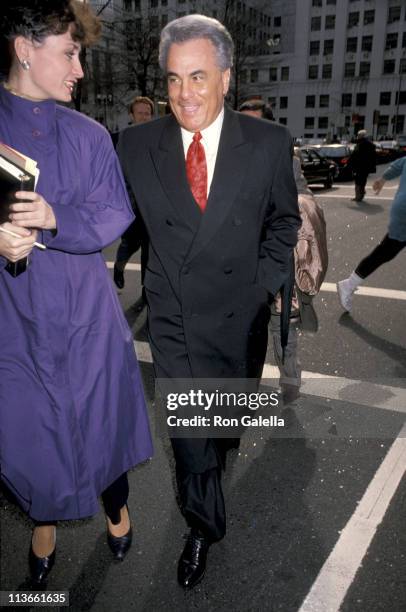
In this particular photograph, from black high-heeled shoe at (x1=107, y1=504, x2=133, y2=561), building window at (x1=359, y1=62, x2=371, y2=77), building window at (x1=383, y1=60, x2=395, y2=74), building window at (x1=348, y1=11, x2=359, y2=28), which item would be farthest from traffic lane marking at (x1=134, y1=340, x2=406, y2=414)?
building window at (x1=348, y1=11, x2=359, y2=28)

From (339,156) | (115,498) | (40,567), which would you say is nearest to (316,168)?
(339,156)

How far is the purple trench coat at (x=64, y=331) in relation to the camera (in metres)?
1.85

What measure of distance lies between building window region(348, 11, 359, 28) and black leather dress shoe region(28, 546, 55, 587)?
78.0 meters

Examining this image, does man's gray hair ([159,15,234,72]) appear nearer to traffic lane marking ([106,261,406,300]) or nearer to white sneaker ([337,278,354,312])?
white sneaker ([337,278,354,312])

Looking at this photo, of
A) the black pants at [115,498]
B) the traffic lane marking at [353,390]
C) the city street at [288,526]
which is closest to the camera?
the city street at [288,526]

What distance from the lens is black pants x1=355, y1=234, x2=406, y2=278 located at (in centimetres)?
538

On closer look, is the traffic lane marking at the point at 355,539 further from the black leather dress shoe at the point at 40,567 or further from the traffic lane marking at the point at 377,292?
the traffic lane marking at the point at 377,292

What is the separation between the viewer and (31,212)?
5.36 feet

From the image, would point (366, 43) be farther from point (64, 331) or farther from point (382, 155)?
point (64, 331)

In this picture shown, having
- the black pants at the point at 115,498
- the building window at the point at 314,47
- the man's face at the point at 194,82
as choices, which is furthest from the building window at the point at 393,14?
the black pants at the point at 115,498

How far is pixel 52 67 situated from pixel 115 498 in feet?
6.01

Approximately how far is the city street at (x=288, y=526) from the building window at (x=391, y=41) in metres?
73.4

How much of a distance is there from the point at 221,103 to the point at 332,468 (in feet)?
7.09

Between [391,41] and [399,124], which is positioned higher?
[391,41]
